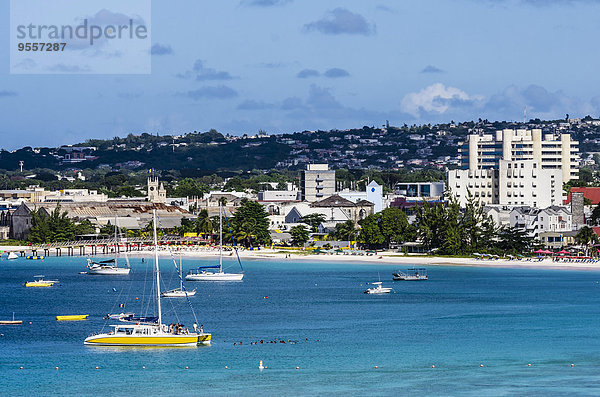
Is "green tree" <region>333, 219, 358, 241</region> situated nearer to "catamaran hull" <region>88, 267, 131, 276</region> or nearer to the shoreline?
the shoreline

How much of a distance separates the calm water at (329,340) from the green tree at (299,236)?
49.7 m

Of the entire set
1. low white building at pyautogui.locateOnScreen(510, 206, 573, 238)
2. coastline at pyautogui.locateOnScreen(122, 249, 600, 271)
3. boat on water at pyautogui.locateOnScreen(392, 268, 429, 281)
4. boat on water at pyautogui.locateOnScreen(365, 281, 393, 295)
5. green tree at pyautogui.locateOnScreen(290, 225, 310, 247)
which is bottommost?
boat on water at pyautogui.locateOnScreen(365, 281, 393, 295)

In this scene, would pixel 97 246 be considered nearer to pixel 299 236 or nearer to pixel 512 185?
pixel 299 236

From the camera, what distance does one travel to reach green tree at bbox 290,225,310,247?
545 feet

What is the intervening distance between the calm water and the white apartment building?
73.8 m

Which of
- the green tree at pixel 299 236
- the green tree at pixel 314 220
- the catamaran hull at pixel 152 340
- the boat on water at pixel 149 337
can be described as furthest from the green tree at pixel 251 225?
the catamaran hull at pixel 152 340

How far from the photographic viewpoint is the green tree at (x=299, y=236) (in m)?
166

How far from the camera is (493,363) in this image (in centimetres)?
6147

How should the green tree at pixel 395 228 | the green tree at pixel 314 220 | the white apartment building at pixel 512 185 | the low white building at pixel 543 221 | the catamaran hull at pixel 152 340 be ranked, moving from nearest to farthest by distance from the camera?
1. the catamaran hull at pixel 152 340
2. the green tree at pixel 395 228
3. the low white building at pixel 543 221
4. the green tree at pixel 314 220
5. the white apartment building at pixel 512 185

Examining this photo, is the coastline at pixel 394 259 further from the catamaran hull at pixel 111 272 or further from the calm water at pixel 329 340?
the catamaran hull at pixel 111 272

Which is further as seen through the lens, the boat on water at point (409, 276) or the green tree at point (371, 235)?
the green tree at point (371, 235)

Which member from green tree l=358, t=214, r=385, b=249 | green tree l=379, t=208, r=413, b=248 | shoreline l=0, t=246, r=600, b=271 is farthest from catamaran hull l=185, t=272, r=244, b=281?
green tree l=358, t=214, r=385, b=249

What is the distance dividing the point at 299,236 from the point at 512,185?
45.4m

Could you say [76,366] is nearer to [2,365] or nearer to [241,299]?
[2,365]
